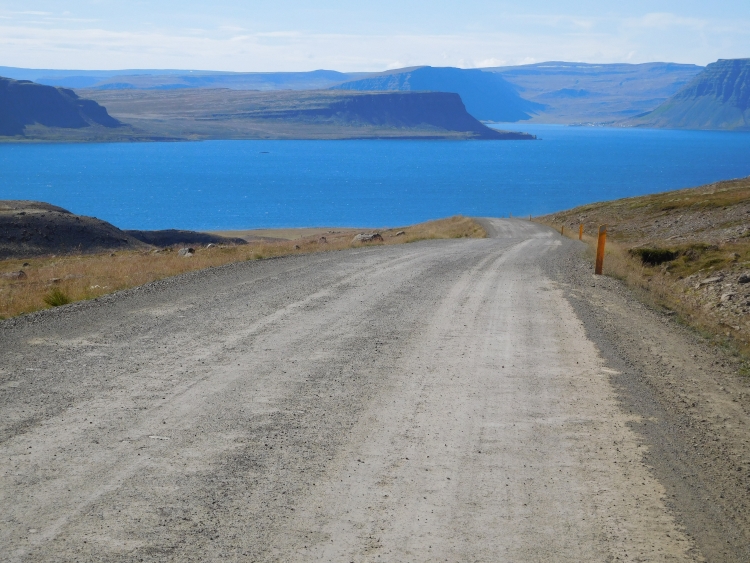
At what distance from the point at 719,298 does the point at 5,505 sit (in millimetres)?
15329

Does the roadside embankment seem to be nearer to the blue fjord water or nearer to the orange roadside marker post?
the orange roadside marker post

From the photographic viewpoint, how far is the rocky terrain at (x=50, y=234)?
43156mm

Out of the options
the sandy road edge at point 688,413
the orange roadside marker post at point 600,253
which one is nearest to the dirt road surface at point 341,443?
the sandy road edge at point 688,413

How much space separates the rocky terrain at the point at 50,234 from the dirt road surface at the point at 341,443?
114 ft

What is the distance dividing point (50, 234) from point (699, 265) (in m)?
37.0

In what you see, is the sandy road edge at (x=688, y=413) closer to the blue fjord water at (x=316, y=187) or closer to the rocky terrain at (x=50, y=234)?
the rocky terrain at (x=50, y=234)

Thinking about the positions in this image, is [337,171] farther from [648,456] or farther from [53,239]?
[648,456]

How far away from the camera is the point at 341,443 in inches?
250

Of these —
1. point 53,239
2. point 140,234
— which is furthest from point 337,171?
point 53,239

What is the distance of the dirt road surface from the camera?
482cm

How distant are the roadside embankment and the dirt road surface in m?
3.81

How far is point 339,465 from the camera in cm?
591

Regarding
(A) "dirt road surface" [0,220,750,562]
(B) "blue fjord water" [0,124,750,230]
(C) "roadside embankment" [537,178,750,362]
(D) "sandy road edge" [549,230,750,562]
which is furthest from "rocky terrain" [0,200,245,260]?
(B) "blue fjord water" [0,124,750,230]

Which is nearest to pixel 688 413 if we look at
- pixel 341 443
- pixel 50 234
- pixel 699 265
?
pixel 341 443
